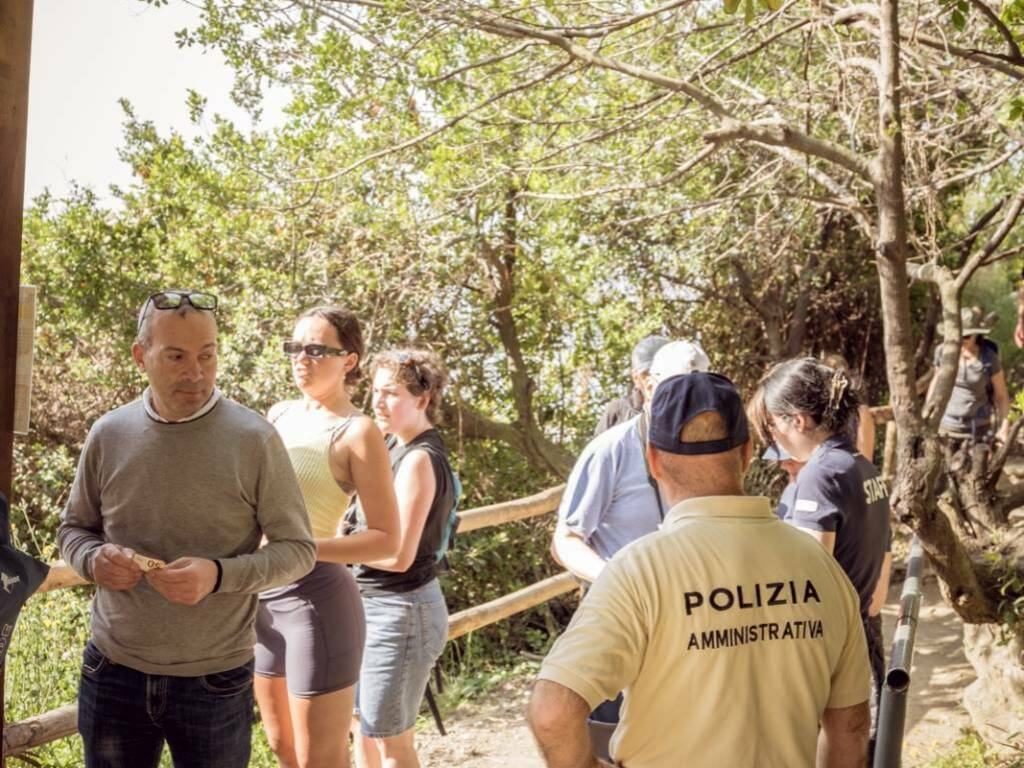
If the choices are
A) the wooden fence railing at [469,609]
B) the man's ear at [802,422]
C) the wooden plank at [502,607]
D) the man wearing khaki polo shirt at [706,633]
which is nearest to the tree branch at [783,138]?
the man's ear at [802,422]

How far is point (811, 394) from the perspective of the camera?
10.4 feet

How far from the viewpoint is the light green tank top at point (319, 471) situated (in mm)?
3115

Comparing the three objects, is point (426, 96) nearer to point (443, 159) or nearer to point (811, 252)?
point (443, 159)

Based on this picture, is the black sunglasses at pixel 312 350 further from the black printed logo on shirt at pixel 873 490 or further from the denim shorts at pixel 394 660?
the black printed logo on shirt at pixel 873 490

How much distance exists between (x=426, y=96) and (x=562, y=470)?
3.85 metres

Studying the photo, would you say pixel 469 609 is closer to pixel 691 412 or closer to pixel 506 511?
pixel 506 511

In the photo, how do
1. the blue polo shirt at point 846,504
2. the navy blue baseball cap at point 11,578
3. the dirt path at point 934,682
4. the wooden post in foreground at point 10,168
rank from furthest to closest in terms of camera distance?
the dirt path at point 934,682 < the blue polo shirt at point 846,504 < the wooden post in foreground at point 10,168 < the navy blue baseball cap at point 11,578

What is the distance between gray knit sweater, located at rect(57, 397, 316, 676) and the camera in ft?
8.26

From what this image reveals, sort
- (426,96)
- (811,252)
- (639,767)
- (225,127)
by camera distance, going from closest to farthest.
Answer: (639,767)
(426,96)
(225,127)
(811,252)

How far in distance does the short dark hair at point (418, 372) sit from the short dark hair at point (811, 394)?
1060 mm

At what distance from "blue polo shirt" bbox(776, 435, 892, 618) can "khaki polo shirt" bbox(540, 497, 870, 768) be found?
117 cm

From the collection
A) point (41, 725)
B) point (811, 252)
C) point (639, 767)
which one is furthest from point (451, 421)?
point (639, 767)

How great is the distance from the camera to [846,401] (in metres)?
3.23

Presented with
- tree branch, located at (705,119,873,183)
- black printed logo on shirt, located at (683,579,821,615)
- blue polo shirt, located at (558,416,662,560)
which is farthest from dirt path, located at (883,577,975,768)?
black printed logo on shirt, located at (683,579,821,615)
